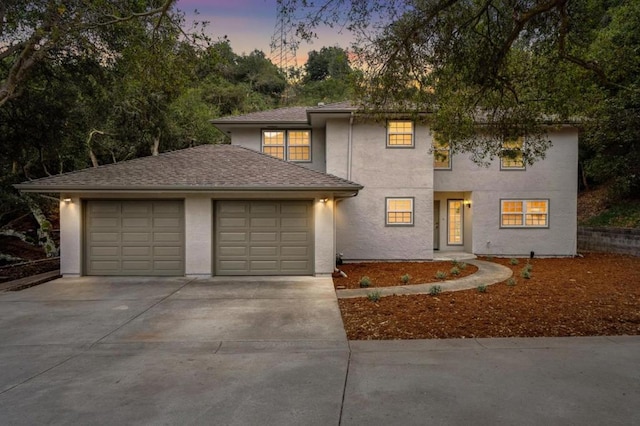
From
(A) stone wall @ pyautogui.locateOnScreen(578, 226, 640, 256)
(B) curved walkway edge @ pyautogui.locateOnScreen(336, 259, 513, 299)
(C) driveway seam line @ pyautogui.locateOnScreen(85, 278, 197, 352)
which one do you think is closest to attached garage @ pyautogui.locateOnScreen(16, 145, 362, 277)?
(C) driveway seam line @ pyautogui.locateOnScreen(85, 278, 197, 352)

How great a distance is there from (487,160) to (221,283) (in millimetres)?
10898

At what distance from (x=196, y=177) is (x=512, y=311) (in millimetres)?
8265

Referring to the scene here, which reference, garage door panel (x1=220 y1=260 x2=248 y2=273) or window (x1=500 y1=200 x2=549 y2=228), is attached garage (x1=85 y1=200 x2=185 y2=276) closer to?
garage door panel (x1=220 y1=260 x2=248 y2=273)

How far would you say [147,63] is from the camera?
7922 millimetres

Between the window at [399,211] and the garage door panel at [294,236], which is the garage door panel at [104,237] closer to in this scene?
the garage door panel at [294,236]

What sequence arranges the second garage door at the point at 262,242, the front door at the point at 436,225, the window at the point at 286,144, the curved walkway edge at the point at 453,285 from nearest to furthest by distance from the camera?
the curved walkway edge at the point at 453,285 → the second garage door at the point at 262,242 → the window at the point at 286,144 → the front door at the point at 436,225

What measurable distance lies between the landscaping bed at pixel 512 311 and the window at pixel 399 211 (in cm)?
427

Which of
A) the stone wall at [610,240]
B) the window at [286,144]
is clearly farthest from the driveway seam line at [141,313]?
the stone wall at [610,240]

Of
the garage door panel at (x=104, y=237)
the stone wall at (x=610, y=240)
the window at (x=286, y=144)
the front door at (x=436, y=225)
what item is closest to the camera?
the garage door panel at (x=104, y=237)

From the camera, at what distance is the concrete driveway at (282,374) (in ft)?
11.7

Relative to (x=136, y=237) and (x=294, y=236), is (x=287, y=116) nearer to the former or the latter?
(x=294, y=236)

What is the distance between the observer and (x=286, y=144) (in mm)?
15039

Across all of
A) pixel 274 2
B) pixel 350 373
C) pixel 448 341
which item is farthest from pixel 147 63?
pixel 448 341

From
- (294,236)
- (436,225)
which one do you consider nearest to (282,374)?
(294,236)
